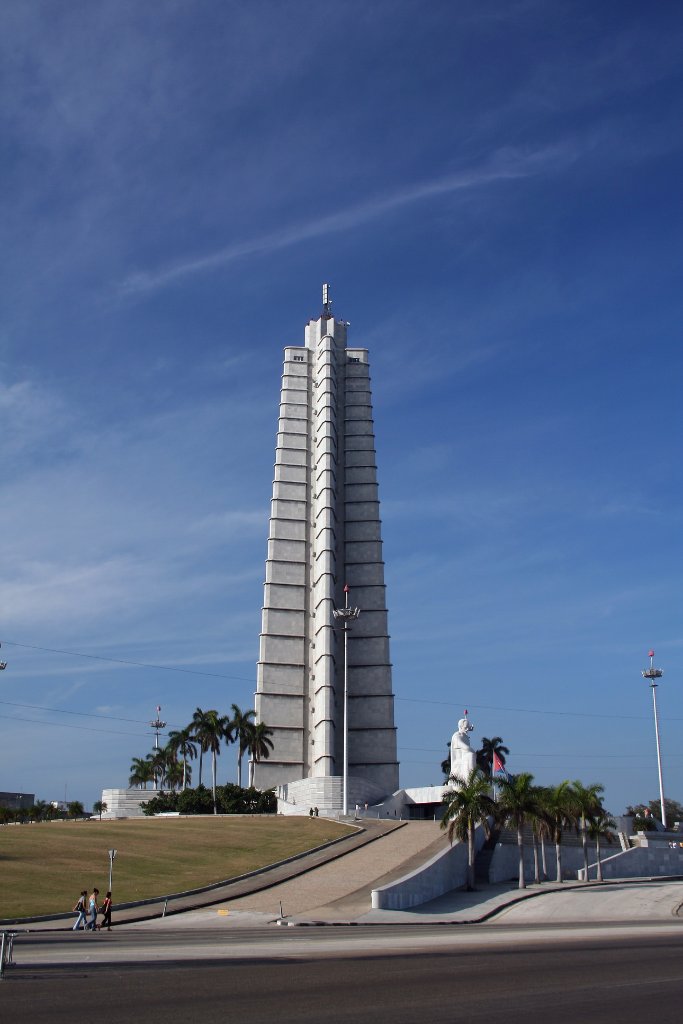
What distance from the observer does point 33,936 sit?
23.7 m

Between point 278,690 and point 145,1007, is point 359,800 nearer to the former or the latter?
point 278,690

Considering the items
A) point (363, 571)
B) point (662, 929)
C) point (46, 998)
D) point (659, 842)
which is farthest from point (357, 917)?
point (363, 571)

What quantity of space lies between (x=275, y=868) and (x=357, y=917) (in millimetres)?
10664

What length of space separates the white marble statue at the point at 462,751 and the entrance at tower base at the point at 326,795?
31.9 ft

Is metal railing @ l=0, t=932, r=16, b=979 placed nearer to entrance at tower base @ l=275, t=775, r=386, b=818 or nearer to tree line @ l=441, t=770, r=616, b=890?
tree line @ l=441, t=770, r=616, b=890

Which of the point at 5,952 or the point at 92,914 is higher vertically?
the point at 5,952

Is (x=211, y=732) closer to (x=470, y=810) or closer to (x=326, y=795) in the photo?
(x=326, y=795)

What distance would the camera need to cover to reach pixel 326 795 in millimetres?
69062

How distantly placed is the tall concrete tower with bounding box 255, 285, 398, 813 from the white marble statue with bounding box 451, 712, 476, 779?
41.3ft

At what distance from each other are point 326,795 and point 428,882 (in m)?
33.0

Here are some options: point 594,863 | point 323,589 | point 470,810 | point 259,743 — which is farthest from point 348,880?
point 323,589

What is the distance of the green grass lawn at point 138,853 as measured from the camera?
33062 mm

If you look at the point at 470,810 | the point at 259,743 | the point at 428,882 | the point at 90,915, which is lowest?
the point at 428,882

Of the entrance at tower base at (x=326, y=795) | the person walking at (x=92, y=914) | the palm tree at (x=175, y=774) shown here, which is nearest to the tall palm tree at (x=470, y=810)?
the person walking at (x=92, y=914)
